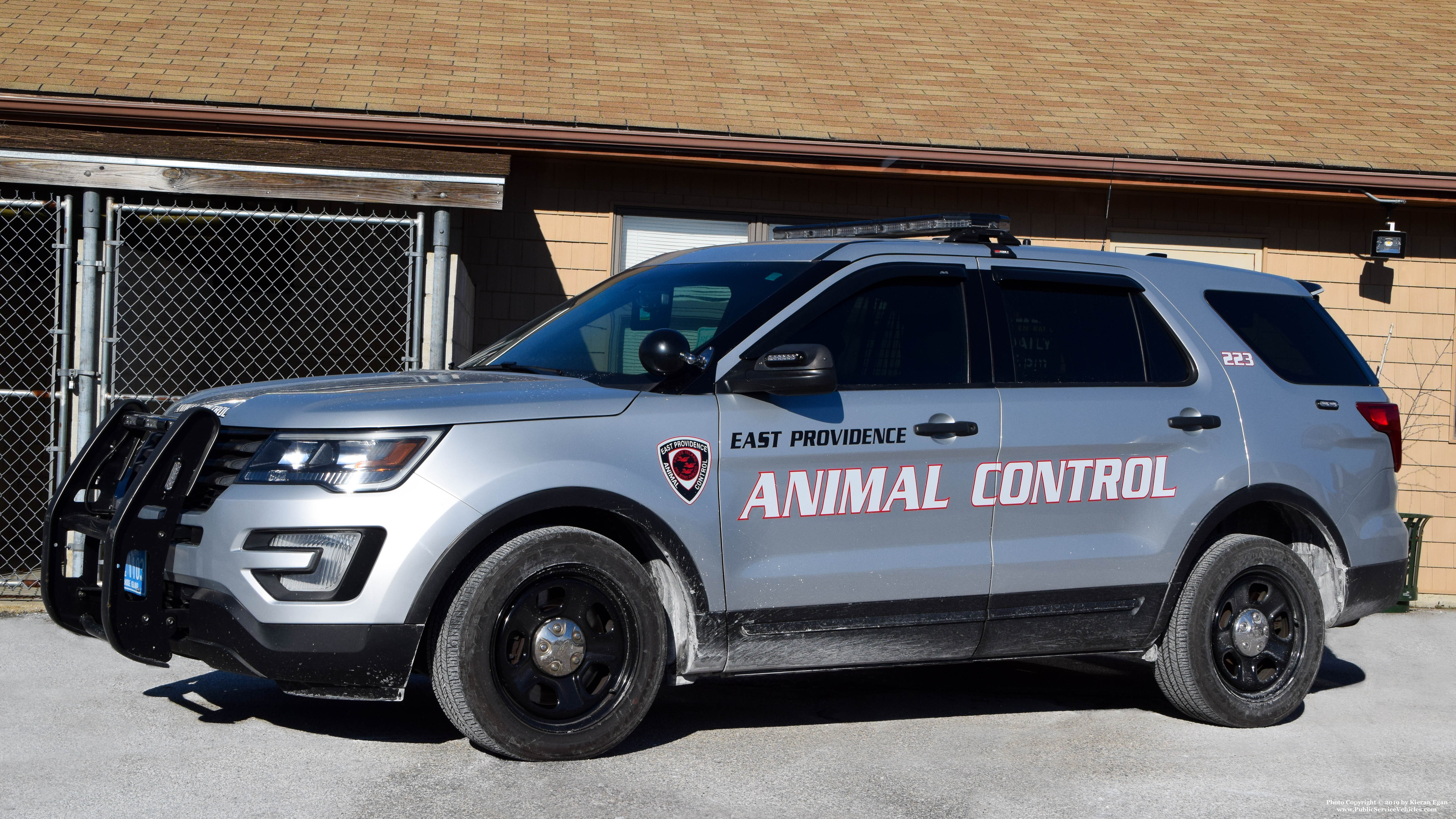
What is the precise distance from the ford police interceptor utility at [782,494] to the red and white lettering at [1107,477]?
0.5 inches

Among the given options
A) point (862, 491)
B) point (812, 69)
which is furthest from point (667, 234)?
point (862, 491)

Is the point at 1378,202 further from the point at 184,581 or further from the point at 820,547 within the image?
the point at 184,581

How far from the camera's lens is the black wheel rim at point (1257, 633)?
589 cm

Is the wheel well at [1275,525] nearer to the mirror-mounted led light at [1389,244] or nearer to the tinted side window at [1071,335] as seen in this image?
the tinted side window at [1071,335]

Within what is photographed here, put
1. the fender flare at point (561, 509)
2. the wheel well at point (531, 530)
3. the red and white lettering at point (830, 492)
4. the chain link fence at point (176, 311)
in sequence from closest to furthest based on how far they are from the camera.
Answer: the fender flare at point (561, 509) < the wheel well at point (531, 530) < the red and white lettering at point (830, 492) < the chain link fence at point (176, 311)

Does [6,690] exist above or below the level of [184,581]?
below

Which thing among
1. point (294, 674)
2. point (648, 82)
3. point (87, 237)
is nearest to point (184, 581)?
point (294, 674)

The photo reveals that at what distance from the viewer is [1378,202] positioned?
10.5 metres

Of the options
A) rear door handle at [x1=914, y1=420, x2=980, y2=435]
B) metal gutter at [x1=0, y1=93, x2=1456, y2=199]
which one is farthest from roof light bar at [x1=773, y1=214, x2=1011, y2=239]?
metal gutter at [x1=0, y1=93, x2=1456, y2=199]

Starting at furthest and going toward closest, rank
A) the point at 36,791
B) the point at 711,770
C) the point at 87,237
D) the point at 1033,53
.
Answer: the point at 1033,53
the point at 87,237
the point at 711,770
the point at 36,791

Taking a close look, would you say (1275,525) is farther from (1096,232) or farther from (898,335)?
(1096,232)

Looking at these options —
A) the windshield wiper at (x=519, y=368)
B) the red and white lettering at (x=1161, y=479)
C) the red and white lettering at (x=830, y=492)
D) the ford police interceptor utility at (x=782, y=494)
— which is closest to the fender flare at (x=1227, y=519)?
the ford police interceptor utility at (x=782, y=494)

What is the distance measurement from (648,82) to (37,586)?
→ 5574mm

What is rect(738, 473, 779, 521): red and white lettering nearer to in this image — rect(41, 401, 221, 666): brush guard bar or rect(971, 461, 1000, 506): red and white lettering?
rect(971, 461, 1000, 506): red and white lettering
